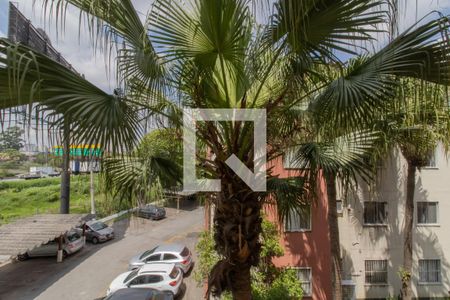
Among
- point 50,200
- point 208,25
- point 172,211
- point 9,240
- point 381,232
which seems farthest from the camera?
point 50,200

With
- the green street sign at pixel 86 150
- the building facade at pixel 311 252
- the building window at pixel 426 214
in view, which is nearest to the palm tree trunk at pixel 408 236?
the building facade at pixel 311 252

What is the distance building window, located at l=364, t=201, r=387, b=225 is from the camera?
42.8ft

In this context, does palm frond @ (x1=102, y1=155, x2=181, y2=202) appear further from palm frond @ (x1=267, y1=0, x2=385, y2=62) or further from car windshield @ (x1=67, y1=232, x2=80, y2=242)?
car windshield @ (x1=67, y1=232, x2=80, y2=242)

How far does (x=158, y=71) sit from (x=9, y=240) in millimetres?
14814

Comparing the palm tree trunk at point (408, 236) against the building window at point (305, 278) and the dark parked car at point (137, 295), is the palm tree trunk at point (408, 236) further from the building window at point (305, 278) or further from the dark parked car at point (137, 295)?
the dark parked car at point (137, 295)

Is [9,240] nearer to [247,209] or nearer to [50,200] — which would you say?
[247,209]

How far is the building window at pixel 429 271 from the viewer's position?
13281 mm

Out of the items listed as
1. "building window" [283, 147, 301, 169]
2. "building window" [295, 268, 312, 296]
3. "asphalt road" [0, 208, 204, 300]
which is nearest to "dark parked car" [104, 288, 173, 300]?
"asphalt road" [0, 208, 204, 300]

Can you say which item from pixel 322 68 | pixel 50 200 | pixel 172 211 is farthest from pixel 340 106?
pixel 50 200

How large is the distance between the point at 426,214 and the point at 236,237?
1201cm

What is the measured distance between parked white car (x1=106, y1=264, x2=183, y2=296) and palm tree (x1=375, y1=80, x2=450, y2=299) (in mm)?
8270

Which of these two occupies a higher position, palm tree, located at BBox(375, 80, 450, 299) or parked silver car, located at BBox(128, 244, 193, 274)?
palm tree, located at BBox(375, 80, 450, 299)

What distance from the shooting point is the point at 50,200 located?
3403 cm

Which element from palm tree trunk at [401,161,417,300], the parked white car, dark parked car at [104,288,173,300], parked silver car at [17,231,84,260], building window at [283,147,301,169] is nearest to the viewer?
building window at [283,147,301,169]
